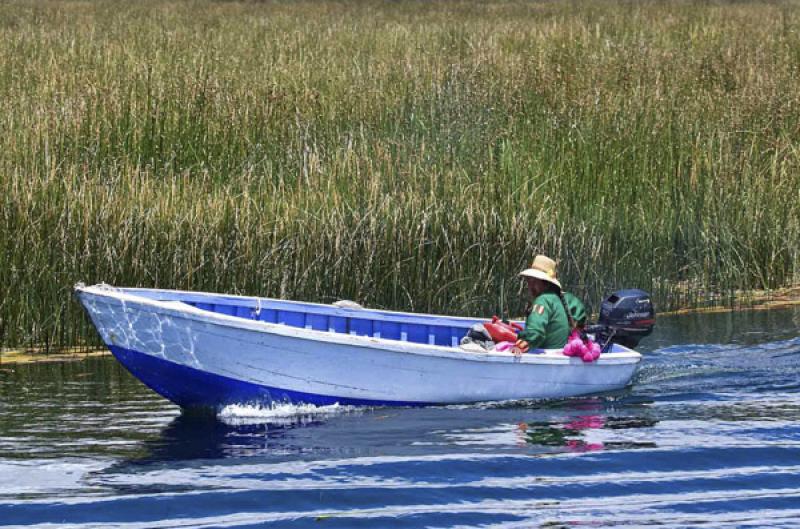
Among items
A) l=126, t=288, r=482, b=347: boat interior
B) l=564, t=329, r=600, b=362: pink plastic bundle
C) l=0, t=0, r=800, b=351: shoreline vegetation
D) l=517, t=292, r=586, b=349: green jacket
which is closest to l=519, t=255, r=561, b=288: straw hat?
l=517, t=292, r=586, b=349: green jacket

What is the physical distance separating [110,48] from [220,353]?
9.54 metres

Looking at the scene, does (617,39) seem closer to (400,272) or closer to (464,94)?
(464,94)

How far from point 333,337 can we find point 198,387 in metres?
1.05

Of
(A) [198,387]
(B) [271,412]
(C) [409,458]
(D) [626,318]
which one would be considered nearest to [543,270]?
(D) [626,318]

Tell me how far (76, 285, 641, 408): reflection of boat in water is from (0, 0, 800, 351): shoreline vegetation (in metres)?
1.52

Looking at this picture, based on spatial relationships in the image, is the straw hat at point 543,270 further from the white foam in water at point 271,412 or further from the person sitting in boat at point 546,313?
the white foam in water at point 271,412

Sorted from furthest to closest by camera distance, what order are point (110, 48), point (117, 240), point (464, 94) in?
point (110, 48) → point (464, 94) → point (117, 240)

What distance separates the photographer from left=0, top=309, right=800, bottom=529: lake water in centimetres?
867

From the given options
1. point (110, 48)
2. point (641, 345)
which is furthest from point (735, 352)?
point (110, 48)

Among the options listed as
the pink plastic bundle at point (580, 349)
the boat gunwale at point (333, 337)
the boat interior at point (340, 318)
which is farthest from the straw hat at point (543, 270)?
the boat interior at point (340, 318)

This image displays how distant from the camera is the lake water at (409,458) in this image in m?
8.67

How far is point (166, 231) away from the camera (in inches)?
521

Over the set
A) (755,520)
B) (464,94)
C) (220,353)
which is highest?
(464,94)

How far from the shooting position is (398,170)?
14.8 m
